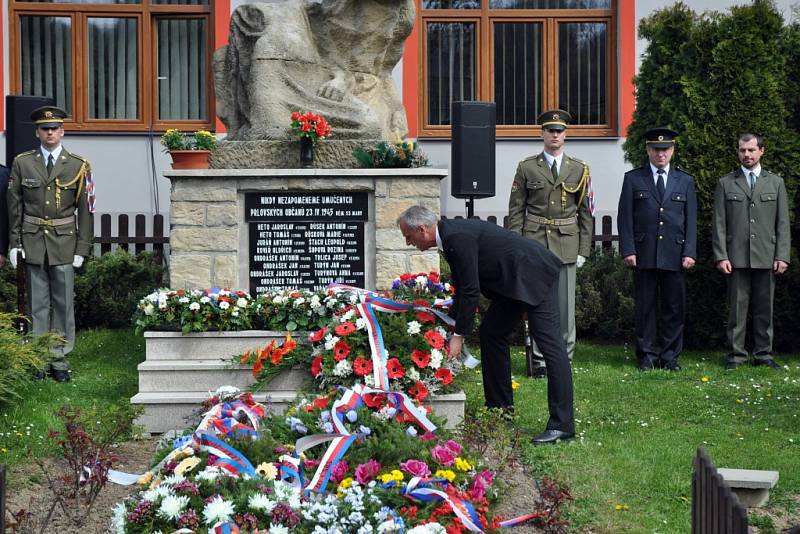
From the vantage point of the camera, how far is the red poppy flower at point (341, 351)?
714 centimetres

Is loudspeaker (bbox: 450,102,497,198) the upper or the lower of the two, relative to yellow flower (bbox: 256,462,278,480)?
→ upper

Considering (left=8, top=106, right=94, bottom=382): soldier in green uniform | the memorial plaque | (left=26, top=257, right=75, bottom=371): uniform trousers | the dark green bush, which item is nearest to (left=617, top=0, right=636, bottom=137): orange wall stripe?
the dark green bush

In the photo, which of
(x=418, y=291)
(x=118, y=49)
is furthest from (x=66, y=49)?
(x=418, y=291)

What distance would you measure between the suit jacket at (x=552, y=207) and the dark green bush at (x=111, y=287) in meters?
4.14

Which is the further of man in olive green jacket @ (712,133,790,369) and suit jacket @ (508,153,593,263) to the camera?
man in olive green jacket @ (712,133,790,369)

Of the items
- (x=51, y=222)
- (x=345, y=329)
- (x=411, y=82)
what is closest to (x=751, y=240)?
(x=345, y=329)

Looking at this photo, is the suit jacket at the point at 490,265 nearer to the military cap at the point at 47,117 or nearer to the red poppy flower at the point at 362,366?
the red poppy flower at the point at 362,366

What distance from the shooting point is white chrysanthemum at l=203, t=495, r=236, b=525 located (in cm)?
470

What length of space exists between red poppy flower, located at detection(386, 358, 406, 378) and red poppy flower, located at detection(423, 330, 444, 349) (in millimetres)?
232

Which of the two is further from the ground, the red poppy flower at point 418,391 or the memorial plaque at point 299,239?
A: the memorial plaque at point 299,239

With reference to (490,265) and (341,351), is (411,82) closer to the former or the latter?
(341,351)

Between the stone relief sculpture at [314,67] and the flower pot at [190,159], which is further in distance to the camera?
the stone relief sculpture at [314,67]

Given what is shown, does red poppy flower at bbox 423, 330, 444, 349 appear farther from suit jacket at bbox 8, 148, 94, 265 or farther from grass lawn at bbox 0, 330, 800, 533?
suit jacket at bbox 8, 148, 94, 265

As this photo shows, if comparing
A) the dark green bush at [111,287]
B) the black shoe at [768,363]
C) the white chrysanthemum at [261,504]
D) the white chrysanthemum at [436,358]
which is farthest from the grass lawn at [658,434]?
the dark green bush at [111,287]
